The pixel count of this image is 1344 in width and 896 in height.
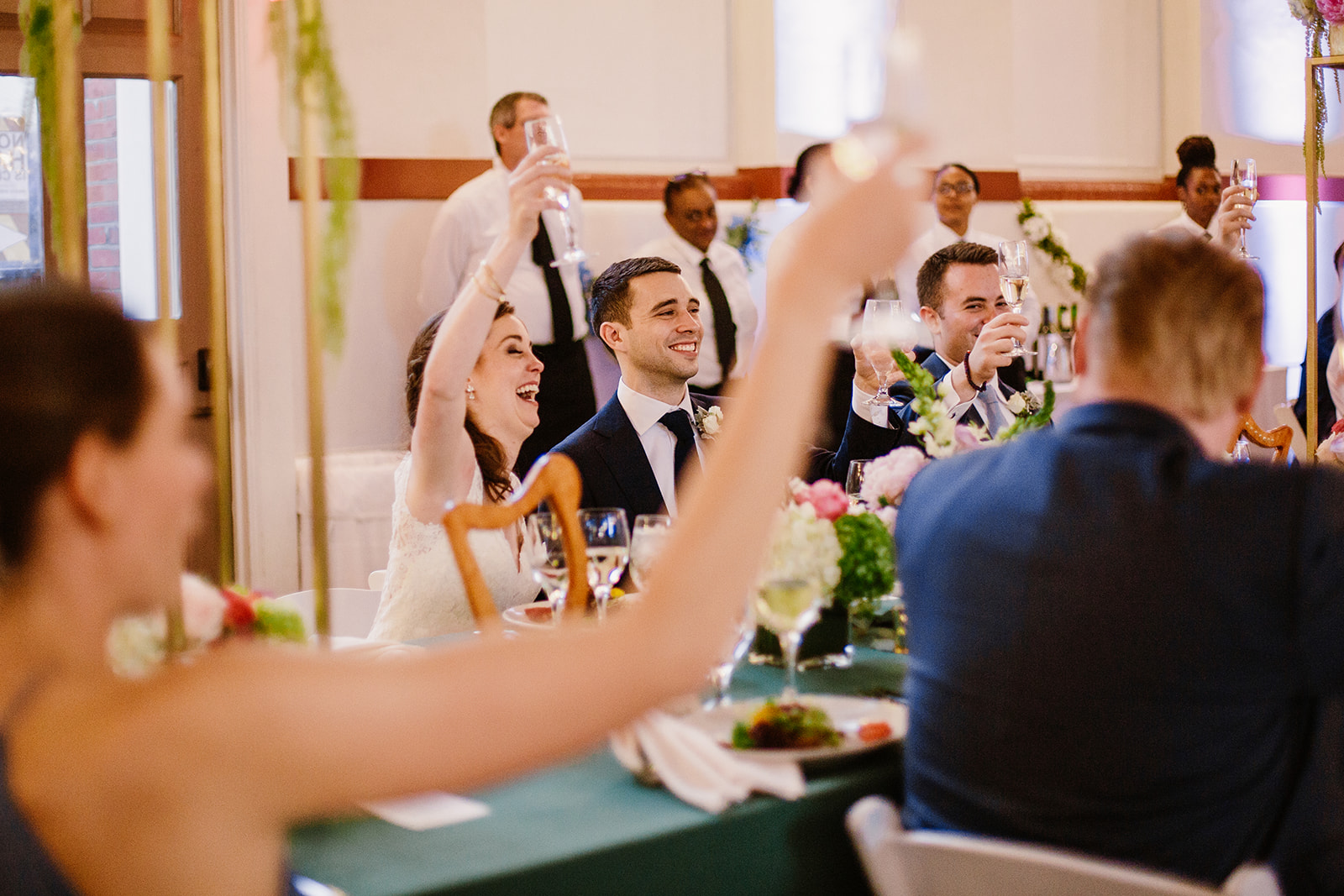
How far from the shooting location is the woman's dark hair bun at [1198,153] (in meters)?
7.27

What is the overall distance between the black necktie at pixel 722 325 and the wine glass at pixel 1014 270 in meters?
2.53

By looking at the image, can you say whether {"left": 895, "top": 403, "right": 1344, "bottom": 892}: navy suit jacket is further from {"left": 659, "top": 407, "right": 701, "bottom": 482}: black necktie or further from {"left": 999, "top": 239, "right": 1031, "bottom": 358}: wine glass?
{"left": 659, "top": 407, "right": 701, "bottom": 482}: black necktie

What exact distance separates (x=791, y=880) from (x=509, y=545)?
1.49 meters

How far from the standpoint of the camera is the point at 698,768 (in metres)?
1.56

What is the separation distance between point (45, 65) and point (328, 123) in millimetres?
331

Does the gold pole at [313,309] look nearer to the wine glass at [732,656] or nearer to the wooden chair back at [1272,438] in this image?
the wine glass at [732,656]

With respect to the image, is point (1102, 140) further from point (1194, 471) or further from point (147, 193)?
point (1194, 471)

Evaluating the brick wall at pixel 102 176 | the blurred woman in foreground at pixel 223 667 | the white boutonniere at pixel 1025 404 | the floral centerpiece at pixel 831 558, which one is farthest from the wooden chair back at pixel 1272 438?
the brick wall at pixel 102 176

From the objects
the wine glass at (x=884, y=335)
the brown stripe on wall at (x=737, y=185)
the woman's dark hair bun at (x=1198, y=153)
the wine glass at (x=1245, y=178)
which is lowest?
the wine glass at (x=884, y=335)

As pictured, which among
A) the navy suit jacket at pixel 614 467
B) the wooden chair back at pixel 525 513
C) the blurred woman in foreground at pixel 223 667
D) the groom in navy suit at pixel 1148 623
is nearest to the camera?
the blurred woman in foreground at pixel 223 667

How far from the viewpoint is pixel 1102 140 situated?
299 inches

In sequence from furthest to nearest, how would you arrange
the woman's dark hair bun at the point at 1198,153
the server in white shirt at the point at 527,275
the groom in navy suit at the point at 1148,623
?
1. the woman's dark hair bun at the point at 1198,153
2. the server in white shirt at the point at 527,275
3. the groom in navy suit at the point at 1148,623

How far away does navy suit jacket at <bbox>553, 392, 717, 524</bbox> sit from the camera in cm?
317

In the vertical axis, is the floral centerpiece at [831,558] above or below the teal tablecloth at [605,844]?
above
